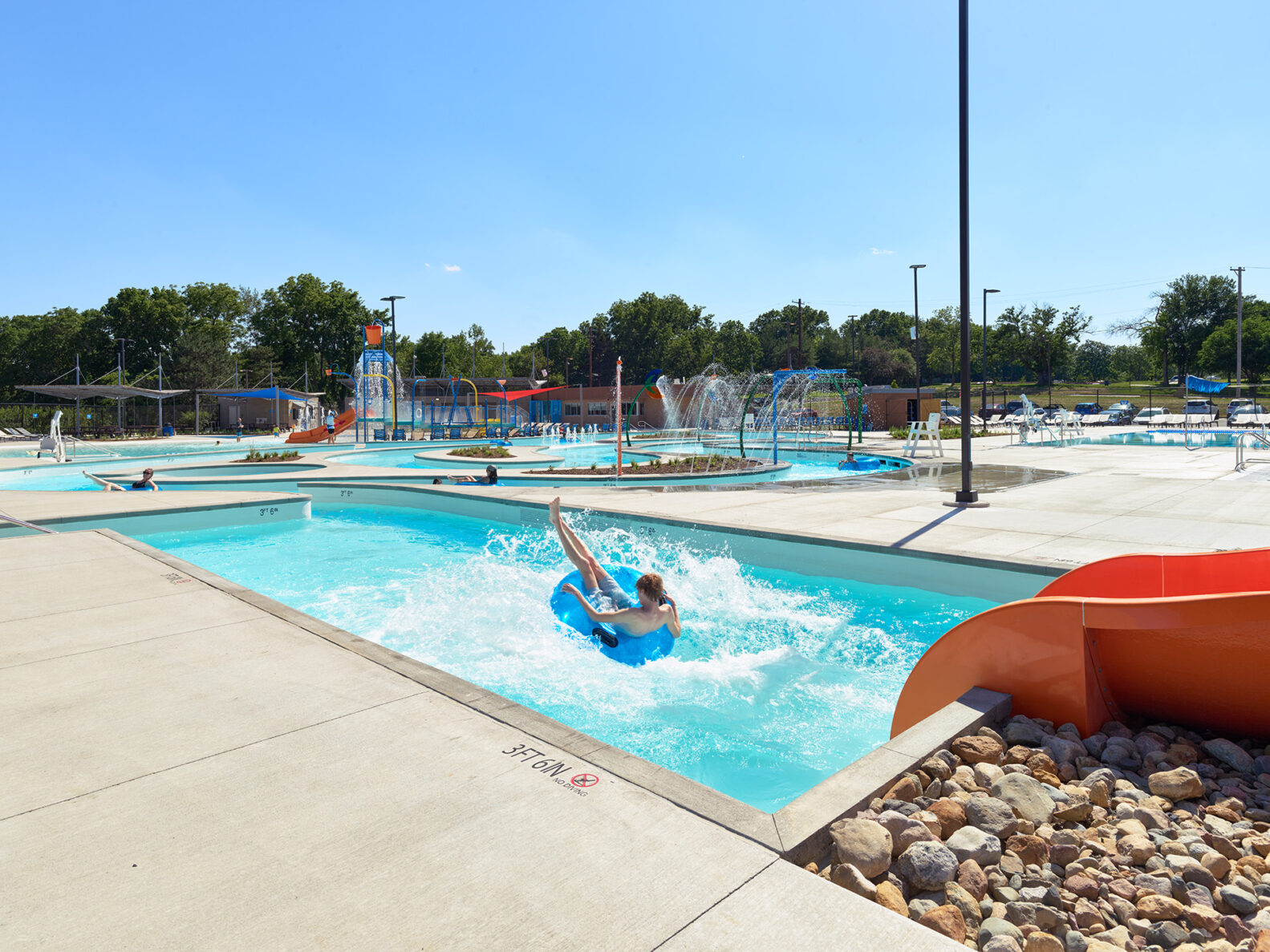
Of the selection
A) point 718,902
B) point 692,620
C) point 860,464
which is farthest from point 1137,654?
point 860,464

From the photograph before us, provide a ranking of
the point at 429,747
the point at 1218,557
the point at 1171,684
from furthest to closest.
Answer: the point at 1218,557, the point at 1171,684, the point at 429,747

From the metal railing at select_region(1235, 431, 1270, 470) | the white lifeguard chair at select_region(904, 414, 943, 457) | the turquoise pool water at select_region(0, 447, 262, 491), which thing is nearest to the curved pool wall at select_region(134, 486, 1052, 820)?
the turquoise pool water at select_region(0, 447, 262, 491)

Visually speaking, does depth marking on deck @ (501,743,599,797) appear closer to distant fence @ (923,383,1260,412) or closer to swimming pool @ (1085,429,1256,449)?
swimming pool @ (1085,429,1256,449)

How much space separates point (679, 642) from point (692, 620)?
67 cm

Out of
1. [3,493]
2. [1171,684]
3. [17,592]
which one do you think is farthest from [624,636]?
[3,493]

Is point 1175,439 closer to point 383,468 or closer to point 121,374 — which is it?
point 383,468

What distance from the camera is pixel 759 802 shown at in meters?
4.44

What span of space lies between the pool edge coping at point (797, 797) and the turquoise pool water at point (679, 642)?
141 cm

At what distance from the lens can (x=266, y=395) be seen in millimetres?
45312

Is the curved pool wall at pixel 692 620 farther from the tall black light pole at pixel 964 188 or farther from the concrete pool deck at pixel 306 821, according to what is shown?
the tall black light pole at pixel 964 188

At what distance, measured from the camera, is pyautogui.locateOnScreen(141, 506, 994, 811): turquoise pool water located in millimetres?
5215

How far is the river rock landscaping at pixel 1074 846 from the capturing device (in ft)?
7.25

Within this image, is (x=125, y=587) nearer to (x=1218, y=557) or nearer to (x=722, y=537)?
(x=722, y=537)

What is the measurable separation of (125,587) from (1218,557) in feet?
27.1
